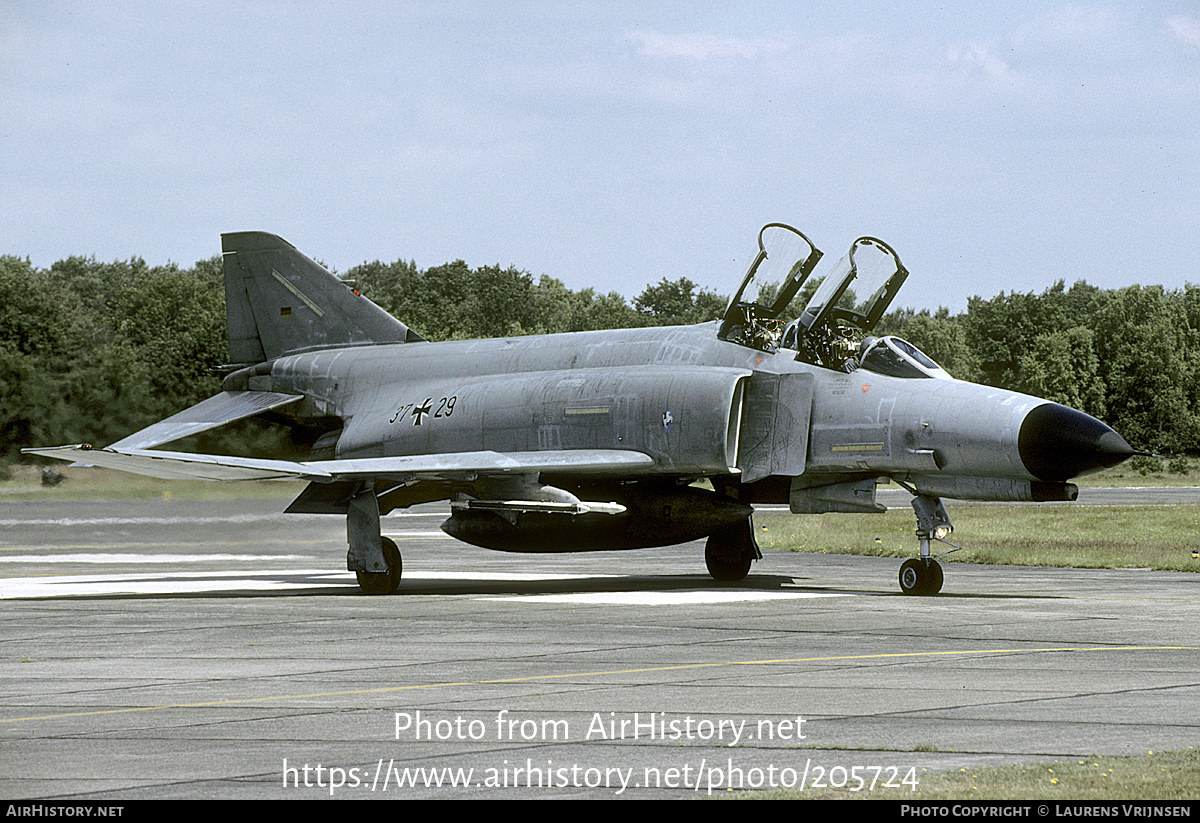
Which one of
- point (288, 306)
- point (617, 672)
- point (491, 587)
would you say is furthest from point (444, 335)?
point (617, 672)

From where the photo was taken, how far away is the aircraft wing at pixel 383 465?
1673 cm

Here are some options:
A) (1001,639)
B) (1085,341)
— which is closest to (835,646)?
(1001,639)

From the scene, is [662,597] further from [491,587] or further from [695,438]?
[491,587]

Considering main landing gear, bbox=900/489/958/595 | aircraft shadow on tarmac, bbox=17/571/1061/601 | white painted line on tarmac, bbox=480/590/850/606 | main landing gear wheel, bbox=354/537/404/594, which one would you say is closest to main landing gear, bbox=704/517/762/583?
aircraft shadow on tarmac, bbox=17/571/1061/601

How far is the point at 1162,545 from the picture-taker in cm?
2550

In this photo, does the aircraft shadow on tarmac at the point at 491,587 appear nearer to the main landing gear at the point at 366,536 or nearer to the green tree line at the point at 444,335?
the main landing gear at the point at 366,536

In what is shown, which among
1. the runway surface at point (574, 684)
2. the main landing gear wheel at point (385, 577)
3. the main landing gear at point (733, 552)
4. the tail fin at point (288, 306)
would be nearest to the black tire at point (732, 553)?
the main landing gear at point (733, 552)

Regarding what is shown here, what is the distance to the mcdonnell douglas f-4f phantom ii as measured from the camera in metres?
15.9

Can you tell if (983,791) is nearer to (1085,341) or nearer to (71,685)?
(71,685)

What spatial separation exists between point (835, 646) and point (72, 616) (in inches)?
313

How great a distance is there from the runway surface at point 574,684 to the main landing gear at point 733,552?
0.47 meters

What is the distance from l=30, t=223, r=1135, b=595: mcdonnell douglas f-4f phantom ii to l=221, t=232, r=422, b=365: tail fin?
2026mm

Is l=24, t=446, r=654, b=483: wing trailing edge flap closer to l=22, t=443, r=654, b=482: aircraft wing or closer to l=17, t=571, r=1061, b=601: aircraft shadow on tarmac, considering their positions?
l=22, t=443, r=654, b=482: aircraft wing

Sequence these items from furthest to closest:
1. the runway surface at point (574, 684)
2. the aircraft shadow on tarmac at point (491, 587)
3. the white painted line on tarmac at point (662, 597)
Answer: the aircraft shadow on tarmac at point (491, 587) < the white painted line on tarmac at point (662, 597) < the runway surface at point (574, 684)
